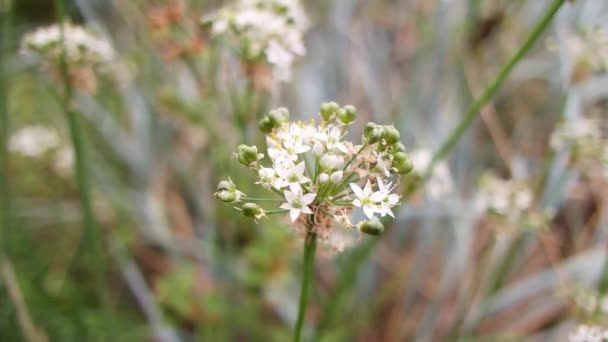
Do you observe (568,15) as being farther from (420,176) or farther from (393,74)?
(420,176)

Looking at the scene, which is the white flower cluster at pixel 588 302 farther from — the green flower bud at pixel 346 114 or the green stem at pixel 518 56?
the green flower bud at pixel 346 114

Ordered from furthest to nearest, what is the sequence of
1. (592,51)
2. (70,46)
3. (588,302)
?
(592,51) < (70,46) < (588,302)

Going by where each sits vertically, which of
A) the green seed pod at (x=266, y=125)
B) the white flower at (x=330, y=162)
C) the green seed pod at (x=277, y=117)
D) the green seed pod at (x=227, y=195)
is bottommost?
the green seed pod at (x=227, y=195)

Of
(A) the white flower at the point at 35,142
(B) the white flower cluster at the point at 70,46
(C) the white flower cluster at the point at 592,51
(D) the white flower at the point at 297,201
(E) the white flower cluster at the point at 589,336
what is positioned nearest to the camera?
(D) the white flower at the point at 297,201

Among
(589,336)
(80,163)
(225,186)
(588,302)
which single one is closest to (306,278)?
(225,186)

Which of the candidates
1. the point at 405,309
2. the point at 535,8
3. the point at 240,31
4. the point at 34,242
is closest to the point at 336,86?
the point at 535,8

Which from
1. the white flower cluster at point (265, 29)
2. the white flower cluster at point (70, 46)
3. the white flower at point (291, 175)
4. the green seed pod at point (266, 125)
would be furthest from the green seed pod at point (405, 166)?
the white flower cluster at point (70, 46)

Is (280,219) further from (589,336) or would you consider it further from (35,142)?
(35,142)
